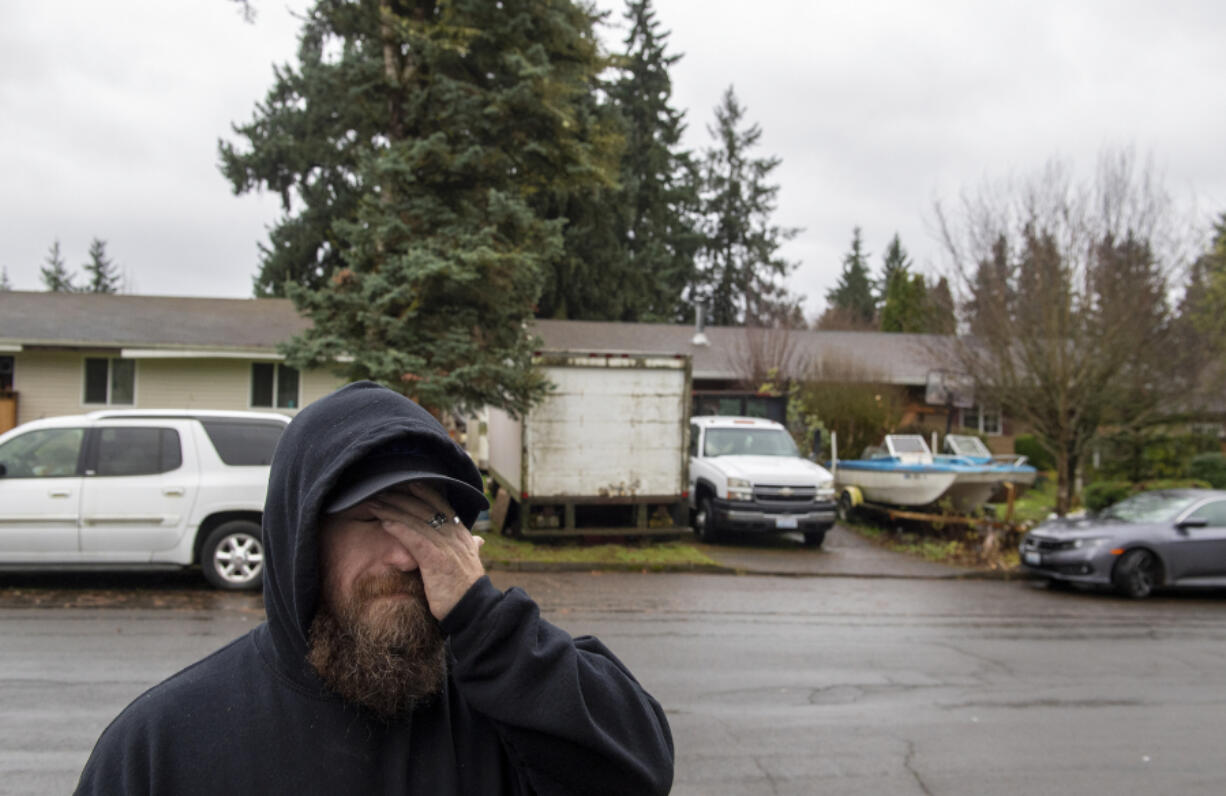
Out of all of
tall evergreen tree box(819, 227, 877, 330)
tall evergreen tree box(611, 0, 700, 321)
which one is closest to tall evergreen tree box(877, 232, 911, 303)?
tall evergreen tree box(819, 227, 877, 330)

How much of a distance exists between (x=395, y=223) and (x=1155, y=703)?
1113 centimetres

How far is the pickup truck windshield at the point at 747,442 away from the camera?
690 inches

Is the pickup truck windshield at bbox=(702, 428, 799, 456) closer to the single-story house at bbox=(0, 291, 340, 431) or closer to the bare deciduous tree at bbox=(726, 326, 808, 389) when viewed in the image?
the bare deciduous tree at bbox=(726, 326, 808, 389)

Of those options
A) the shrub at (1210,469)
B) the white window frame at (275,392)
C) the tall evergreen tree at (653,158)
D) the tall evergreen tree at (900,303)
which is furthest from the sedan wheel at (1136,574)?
the tall evergreen tree at (900,303)

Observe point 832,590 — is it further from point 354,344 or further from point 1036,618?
point 354,344

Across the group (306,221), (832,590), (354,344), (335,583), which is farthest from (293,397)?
(335,583)

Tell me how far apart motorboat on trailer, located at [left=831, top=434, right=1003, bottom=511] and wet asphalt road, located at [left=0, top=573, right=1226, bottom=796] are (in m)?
4.84

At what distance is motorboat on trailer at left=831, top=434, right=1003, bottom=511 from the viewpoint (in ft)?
58.3

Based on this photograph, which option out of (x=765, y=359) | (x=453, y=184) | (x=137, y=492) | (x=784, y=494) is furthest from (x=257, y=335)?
(x=784, y=494)

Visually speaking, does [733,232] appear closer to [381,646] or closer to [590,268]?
[590,268]

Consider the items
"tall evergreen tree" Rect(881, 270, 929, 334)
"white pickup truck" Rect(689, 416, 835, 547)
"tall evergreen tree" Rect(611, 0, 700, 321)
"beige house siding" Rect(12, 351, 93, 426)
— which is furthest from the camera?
"tall evergreen tree" Rect(881, 270, 929, 334)

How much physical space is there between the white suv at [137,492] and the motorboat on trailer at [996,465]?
1316cm

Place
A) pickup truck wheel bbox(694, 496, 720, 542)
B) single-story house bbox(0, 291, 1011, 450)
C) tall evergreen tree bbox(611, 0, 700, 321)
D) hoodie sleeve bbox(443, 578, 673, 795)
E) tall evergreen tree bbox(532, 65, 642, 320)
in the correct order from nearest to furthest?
hoodie sleeve bbox(443, 578, 673, 795), pickup truck wheel bbox(694, 496, 720, 542), single-story house bbox(0, 291, 1011, 450), tall evergreen tree bbox(532, 65, 642, 320), tall evergreen tree bbox(611, 0, 700, 321)

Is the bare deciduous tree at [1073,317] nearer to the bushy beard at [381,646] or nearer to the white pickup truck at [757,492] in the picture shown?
the white pickup truck at [757,492]
